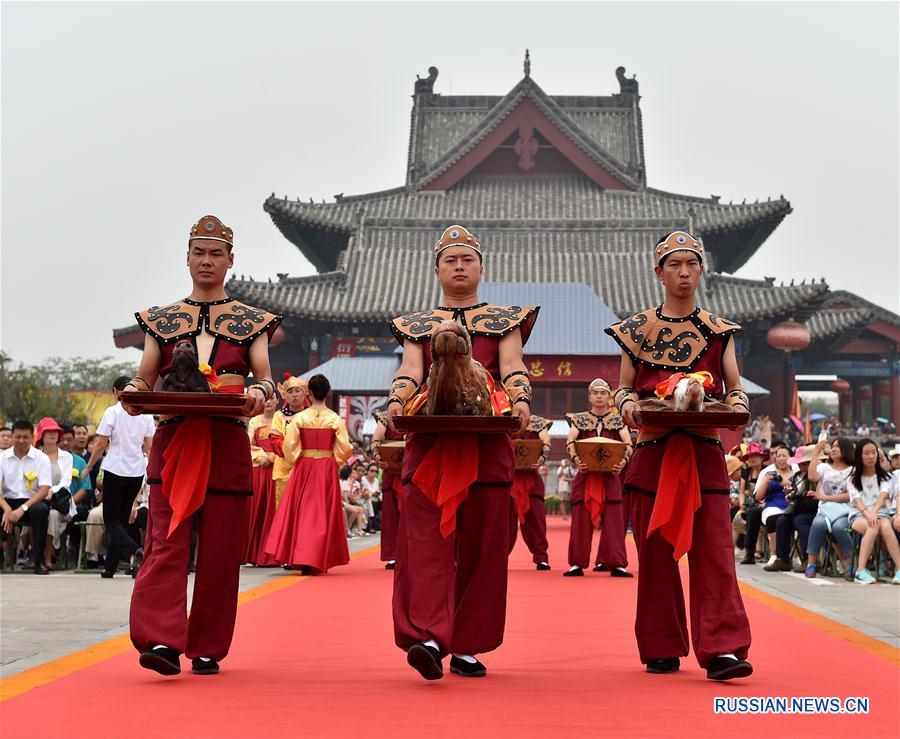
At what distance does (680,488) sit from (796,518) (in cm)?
741

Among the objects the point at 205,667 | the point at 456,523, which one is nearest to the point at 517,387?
the point at 456,523

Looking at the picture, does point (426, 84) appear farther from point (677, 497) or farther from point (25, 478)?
point (677, 497)

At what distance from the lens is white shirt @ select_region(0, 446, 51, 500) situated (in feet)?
36.9

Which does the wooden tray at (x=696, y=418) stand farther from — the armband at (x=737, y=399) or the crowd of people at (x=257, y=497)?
the crowd of people at (x=257, y=497)

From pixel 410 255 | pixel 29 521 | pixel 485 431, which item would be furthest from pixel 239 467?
pixel 410 255

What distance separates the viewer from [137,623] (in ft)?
16.7

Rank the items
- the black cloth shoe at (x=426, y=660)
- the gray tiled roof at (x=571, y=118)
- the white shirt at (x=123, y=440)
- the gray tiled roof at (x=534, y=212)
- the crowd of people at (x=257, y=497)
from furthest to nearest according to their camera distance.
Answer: the gray tiled roof at (x=571, y=118), the gray tiled roof at (x=534, y=212), the crowd of people at (x=257, y=497), the white shirt at (x=123, y=440), the black cloth shoe at (x=426, y=660)

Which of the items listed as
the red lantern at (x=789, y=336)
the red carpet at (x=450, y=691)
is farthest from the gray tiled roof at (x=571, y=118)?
the red carpet at (x=450, y=691)

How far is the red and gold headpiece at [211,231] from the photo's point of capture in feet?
18.5

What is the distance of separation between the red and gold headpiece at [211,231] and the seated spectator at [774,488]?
8456mm

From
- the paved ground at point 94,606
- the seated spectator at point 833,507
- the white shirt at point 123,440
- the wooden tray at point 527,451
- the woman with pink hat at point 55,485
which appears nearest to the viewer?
the paved ground at point 94,606

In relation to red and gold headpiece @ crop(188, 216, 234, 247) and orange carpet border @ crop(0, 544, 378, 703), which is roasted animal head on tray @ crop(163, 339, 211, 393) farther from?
orange carpet border @ crop(0, 544, 378, 703)

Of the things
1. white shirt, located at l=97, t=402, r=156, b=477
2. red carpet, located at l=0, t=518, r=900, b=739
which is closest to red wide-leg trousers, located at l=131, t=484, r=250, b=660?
red carpet, located at l=0, t=518, r=900, b=739

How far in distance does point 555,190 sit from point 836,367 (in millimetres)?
10043
